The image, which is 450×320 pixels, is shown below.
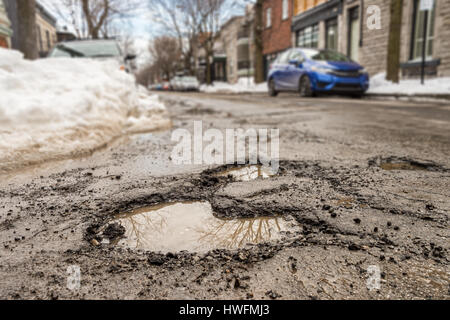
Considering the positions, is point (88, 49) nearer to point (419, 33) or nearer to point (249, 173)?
point (249, 173)

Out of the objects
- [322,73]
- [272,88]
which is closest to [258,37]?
[272,88]

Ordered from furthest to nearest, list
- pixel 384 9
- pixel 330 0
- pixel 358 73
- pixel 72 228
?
pixel 330 0, pixel 384 9, pixel 358 73, pixel 72 228

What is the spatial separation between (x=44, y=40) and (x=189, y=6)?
43.3 ft

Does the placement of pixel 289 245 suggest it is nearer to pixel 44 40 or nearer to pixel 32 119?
pixel 32 119

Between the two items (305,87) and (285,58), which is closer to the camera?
(305,87)

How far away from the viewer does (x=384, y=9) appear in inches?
534

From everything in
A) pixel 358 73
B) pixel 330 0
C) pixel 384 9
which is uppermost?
pixel 330 0

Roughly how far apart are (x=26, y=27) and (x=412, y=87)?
10.8m

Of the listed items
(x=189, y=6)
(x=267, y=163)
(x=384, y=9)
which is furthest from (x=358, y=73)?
(x=189, y=6)

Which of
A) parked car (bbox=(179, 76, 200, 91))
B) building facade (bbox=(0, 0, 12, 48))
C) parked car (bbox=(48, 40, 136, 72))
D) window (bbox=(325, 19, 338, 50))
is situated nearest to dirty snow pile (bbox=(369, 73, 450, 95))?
window (bbox=(325, 19, 338, 50))

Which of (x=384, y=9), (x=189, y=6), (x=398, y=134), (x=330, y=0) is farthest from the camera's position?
(x=189, y=6)
